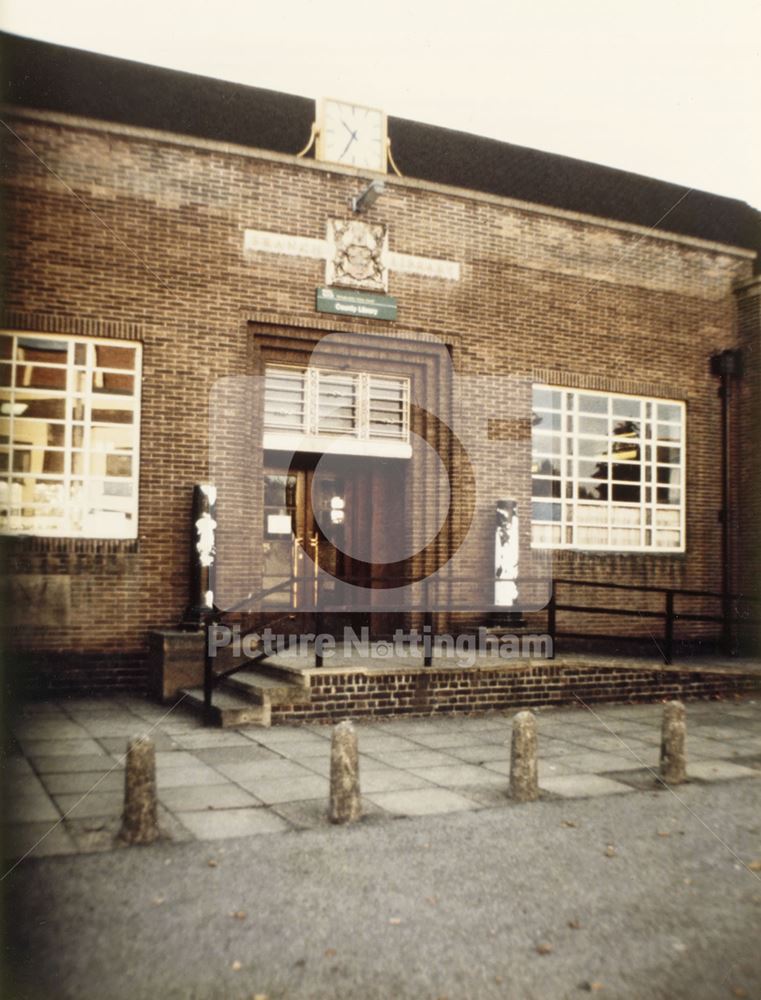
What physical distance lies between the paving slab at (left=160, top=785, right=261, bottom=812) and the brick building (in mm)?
3397

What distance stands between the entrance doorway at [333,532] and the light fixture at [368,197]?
10.7 feet

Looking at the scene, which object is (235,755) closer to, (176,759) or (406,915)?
(176,759)

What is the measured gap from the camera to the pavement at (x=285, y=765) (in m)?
5.28

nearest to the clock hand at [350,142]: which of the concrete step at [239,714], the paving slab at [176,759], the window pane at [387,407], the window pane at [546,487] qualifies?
the window pane at [387,407]

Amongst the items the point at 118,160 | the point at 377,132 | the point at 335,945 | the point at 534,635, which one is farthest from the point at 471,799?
the point at 377,132

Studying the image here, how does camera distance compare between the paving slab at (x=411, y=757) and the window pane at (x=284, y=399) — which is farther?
the window pane at (x=284, y=399)

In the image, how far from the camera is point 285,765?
6633 mm

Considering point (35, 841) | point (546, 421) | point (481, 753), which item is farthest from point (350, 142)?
point (35, 841)

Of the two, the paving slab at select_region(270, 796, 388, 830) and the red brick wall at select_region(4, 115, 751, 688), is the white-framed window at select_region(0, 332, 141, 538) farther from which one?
the paving slab at select_region(270, 796, 388, 830)

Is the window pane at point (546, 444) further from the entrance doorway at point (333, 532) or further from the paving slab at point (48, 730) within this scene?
the paving slab at point (48, 730)

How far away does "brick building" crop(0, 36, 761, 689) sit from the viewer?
31.4ft

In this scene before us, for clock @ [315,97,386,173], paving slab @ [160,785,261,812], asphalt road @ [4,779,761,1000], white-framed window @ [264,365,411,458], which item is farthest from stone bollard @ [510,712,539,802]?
clock @ [315,97,386,173]

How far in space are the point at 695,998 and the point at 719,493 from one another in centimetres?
1112

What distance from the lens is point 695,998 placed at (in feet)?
10.8
